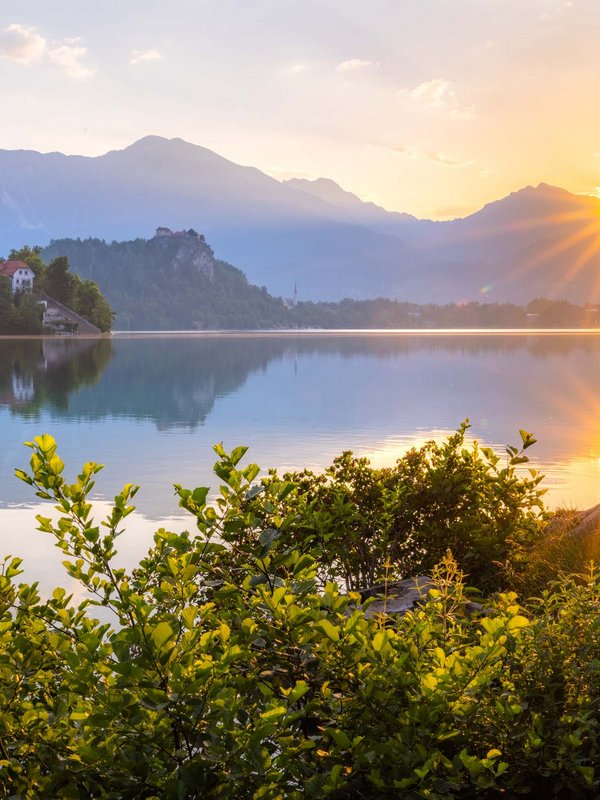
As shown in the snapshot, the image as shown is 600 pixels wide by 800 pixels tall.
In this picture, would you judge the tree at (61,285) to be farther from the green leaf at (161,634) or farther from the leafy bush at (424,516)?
the green leaf at (161,634)

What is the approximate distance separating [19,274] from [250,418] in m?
105

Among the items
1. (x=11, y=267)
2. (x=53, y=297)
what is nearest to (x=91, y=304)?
(x=53, y=297)

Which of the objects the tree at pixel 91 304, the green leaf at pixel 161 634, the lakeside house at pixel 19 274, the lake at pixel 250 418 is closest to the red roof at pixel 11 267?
the lakeside house at pixel 19 274

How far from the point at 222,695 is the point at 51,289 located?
131 m

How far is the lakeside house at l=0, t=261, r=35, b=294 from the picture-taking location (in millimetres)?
123500

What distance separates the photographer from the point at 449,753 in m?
3.54

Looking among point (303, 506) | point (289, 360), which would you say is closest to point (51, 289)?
point (289, 360)

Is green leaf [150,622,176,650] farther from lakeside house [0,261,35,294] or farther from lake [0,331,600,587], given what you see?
lakeside house [0,261,35,294]

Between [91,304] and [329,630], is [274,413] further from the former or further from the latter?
[91,304]

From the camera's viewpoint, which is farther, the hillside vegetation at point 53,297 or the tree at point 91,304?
the tree at point 91,304

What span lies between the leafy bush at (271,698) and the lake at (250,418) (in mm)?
8090

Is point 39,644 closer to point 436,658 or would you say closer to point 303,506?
point 436,658

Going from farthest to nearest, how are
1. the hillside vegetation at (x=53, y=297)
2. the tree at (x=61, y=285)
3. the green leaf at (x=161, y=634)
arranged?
the tree at (x=61, y=285) < the hillside vegetation at (x=53, y=297) < the green leaf at (x=161, y=634)

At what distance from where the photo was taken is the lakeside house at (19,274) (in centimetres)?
12350
